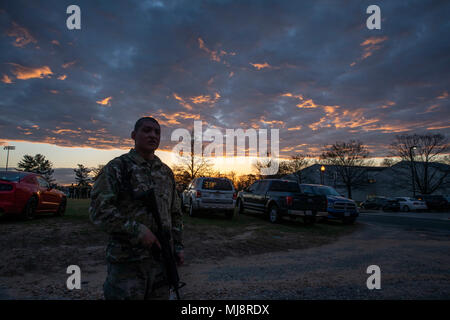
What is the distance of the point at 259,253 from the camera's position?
6.84 m

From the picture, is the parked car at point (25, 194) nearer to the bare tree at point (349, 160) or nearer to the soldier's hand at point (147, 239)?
the soldier's hand at point (147, 239)

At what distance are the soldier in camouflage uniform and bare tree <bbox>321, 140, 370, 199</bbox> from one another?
54.7 meters

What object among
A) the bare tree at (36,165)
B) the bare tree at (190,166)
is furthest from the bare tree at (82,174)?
the bare tree at (190,166)

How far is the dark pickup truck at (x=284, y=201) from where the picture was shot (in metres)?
11.7

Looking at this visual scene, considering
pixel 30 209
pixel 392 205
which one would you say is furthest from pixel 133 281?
pixel 392 205

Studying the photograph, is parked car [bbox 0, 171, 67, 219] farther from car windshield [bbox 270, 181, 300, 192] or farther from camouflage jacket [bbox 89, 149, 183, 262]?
car windshield [bbox 270, 181, 300, 192]

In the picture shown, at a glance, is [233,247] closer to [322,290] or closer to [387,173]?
[322,290]

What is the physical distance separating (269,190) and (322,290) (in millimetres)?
8814

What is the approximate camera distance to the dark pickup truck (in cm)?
1167

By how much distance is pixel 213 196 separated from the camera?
Result: 12477 mm

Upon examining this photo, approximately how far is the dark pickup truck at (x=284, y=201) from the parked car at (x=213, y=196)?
1583 millimetres

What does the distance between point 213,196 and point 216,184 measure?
727 millimetres

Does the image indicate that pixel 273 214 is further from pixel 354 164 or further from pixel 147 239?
pixel 354 164
